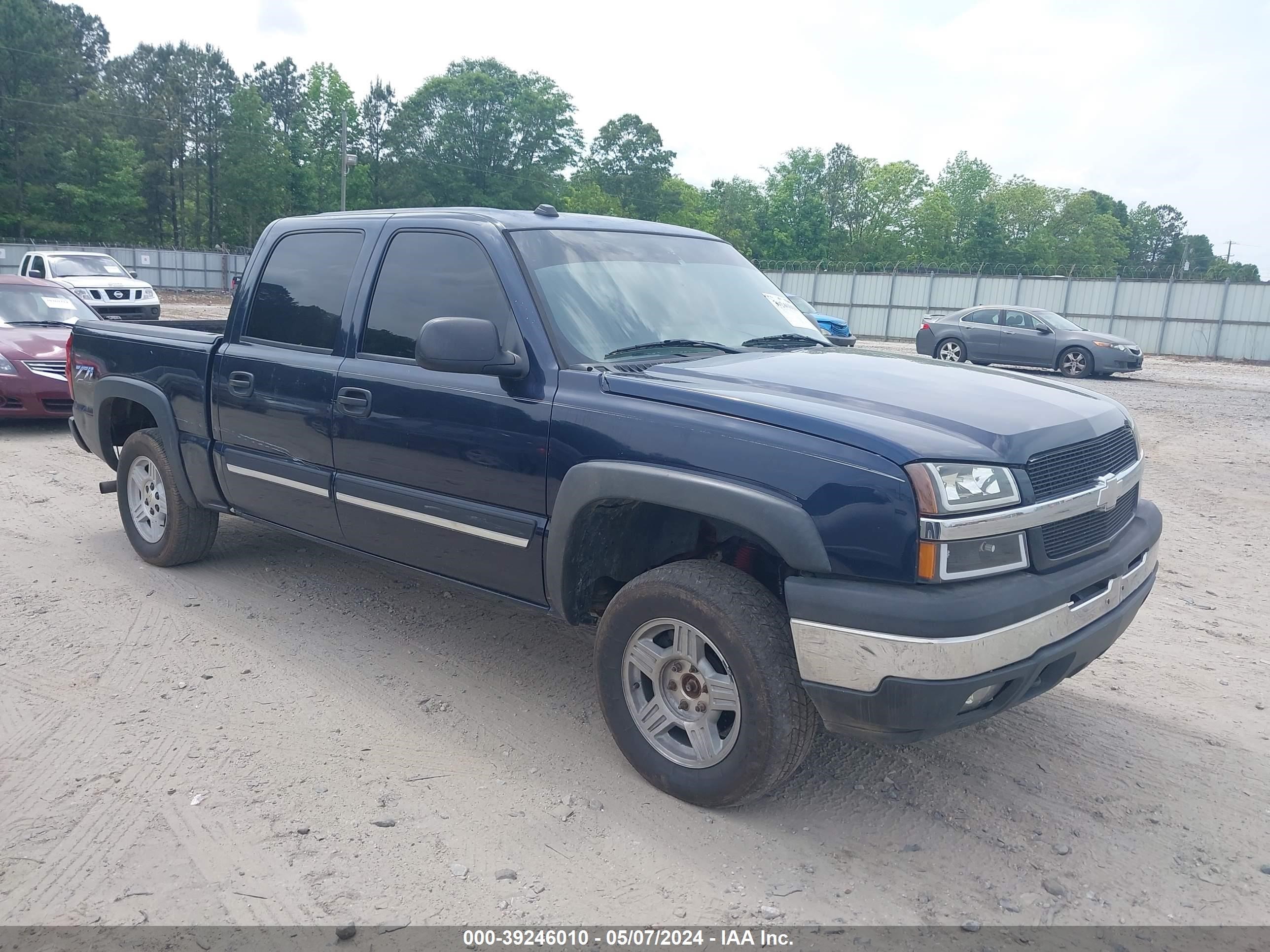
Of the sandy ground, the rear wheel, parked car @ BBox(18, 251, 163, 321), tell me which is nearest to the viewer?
the sandy ground

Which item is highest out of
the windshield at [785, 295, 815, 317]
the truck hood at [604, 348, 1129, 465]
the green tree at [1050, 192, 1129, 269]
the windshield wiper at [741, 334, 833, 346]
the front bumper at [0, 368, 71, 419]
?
the green tree at [1050, 192, 1129, 269]

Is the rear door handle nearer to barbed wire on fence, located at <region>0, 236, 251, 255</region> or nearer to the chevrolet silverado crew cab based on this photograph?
the chevrolet silverado crew cab

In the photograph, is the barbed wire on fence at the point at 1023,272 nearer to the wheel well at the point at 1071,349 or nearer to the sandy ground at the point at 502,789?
the wheel well at the point at 1071,349

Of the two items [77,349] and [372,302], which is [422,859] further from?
[77,349]

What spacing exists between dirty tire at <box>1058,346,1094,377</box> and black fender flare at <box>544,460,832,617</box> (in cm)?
1839

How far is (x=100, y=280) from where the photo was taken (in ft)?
66.6

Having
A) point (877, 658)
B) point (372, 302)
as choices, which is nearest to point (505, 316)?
point (372, 302)

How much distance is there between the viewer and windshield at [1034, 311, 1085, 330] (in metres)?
19.9

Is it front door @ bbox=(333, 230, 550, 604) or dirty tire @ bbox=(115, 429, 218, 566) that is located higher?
front door @ bbox=(333, 230, 550, 604)

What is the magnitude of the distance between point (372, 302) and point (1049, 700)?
3478 millimetres

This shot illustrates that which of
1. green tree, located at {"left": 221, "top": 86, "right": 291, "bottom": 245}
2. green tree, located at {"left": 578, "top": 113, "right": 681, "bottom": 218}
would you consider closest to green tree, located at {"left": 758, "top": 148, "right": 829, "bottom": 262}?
green tree, located at {"left": 578, "top": 113, "right": 681, "bottom": 218}

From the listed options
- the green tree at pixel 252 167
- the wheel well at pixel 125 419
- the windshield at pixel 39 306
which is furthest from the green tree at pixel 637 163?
the wheel well at pixel 125 419

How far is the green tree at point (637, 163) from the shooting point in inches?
3019

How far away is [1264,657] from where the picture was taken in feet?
15.4
